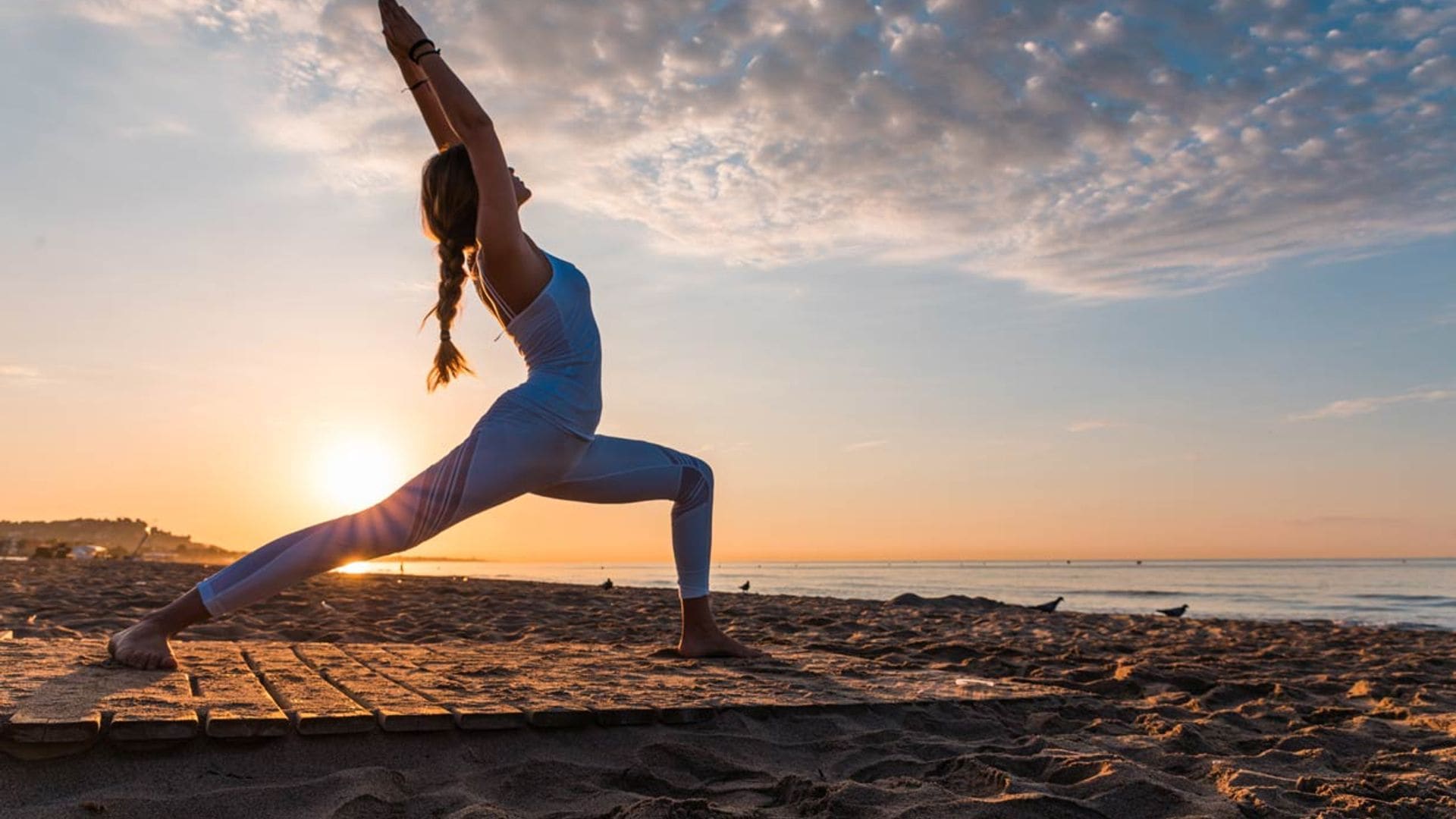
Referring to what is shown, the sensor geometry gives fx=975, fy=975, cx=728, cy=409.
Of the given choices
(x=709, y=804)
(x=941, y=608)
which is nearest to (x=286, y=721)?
(x=709, y=804)

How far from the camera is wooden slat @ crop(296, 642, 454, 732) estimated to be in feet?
8.99

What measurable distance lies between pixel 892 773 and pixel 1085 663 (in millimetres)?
3706

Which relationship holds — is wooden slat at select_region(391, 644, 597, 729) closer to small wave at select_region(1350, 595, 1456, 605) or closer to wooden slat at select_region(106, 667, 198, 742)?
wooden slat at select_region(106, 667, 198, 742)

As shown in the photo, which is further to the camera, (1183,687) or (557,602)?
(557,602)

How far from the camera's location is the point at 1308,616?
18000 mm

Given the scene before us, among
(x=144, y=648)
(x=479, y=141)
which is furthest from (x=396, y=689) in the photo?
(x=479, y=141)

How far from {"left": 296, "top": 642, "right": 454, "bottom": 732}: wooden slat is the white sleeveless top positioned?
42.5 inches

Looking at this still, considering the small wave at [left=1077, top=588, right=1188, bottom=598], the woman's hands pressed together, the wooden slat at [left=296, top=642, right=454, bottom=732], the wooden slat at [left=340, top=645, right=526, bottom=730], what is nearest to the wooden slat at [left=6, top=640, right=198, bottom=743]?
the wooden slat at [left=296, top=642, right=454, bottom=732]

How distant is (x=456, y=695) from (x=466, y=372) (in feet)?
3.79

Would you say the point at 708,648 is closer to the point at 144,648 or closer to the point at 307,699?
the point at 307,699

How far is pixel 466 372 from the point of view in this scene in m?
3.61

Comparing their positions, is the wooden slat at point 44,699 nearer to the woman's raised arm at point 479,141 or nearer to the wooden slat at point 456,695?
the wooden slat at point 456,695

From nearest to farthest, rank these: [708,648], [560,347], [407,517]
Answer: [407,517] < [560,347] < [708,648]

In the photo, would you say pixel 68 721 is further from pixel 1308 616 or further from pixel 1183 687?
pixel 1308 616
